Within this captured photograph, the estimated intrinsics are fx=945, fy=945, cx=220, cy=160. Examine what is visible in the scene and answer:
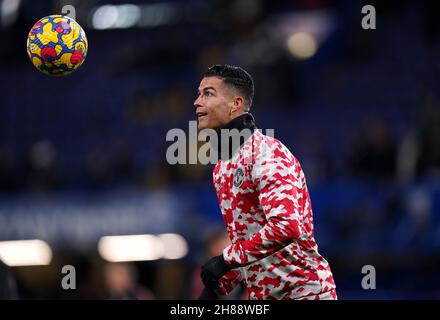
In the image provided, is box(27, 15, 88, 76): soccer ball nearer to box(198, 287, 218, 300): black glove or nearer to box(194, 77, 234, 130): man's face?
box(194, 77, 234, 130): man's face

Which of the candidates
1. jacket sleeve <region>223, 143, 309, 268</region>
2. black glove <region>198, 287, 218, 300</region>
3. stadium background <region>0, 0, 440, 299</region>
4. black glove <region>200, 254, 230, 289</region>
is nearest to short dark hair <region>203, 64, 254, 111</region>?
jacket sleeve <region>223, 143, 309, 268</region>

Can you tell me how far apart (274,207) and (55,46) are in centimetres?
244

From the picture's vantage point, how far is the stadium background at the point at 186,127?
13.6 metres

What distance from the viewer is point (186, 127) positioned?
1620cm

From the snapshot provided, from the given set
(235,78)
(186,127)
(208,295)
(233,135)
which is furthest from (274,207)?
(186,127)

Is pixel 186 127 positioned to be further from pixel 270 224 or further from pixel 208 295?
pixel 270 224

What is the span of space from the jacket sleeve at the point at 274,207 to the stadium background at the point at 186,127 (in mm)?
4966

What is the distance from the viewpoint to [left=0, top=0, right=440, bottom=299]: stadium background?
13.6 metres

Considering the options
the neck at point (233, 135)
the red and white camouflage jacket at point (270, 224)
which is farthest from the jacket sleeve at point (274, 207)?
the neck at point (233, 135)

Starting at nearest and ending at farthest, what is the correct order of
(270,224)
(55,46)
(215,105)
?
1. (270,224)
2. (215,105)
3. (55,46)

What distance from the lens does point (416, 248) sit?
13180 millimetres

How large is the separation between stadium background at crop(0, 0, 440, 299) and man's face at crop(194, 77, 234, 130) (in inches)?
184
